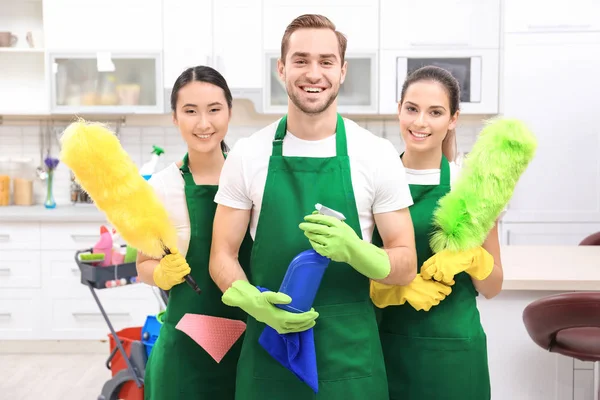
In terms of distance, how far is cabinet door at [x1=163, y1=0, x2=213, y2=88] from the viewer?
4500 millimetres

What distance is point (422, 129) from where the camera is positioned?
1.78 meters

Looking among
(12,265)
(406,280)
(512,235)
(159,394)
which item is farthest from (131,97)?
Result: (406,280)

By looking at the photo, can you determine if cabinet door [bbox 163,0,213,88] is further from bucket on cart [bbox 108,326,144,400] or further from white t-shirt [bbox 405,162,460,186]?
white t-shirt [bbox 405,162,460,186]

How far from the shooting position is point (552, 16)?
4348 millimetres

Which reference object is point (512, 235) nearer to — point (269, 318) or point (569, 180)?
point (569, 180)

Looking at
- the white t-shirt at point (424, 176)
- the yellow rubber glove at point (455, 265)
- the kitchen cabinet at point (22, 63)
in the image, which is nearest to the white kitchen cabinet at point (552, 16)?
the white t-shirt at point (424, 176)

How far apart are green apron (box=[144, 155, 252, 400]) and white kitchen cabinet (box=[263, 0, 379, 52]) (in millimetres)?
2839

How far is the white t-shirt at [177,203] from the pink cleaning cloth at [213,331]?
17 cm

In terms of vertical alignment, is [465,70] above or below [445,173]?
above

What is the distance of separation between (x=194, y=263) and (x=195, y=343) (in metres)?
0.20

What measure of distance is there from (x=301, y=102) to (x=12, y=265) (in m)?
3.44

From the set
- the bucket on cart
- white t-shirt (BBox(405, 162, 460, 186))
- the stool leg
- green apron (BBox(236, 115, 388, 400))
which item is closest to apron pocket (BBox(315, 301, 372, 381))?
green apron (BBox(236, 115, 388, 400))

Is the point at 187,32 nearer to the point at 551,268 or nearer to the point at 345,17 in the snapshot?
the point at 345,17

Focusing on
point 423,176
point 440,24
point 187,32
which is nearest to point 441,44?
point 440,24
